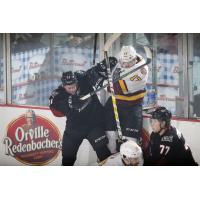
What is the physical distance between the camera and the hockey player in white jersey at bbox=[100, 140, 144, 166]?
788cm

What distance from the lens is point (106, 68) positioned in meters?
7.85

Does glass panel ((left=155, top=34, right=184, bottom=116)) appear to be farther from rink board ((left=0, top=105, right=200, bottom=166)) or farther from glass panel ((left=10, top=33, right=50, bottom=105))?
glass panel ((left=10, top=33, right=50, bottom=105))

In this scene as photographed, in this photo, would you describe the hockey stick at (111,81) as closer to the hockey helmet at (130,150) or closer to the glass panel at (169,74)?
the hockey helmet at (130,150)

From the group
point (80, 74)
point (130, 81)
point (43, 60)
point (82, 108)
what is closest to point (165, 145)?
point (130, 81)

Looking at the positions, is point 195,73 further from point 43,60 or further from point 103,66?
point 43,60

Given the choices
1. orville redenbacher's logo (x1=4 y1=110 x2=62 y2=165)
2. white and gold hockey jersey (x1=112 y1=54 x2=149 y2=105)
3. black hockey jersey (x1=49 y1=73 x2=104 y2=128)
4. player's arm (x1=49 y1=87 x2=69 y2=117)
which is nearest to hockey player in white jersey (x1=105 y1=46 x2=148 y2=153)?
white and gold hockey jersey (x1=112 y1=54 x2=149 y2=105)

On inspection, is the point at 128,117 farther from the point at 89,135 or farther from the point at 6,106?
the point at 6,106

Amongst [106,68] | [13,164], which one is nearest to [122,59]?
[106,68]

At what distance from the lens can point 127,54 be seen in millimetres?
7832

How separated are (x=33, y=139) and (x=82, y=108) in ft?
1.78

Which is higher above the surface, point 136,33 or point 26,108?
point 136,33

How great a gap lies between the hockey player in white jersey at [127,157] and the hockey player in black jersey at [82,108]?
7cm

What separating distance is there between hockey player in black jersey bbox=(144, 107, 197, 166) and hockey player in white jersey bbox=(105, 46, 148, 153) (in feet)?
0.47
